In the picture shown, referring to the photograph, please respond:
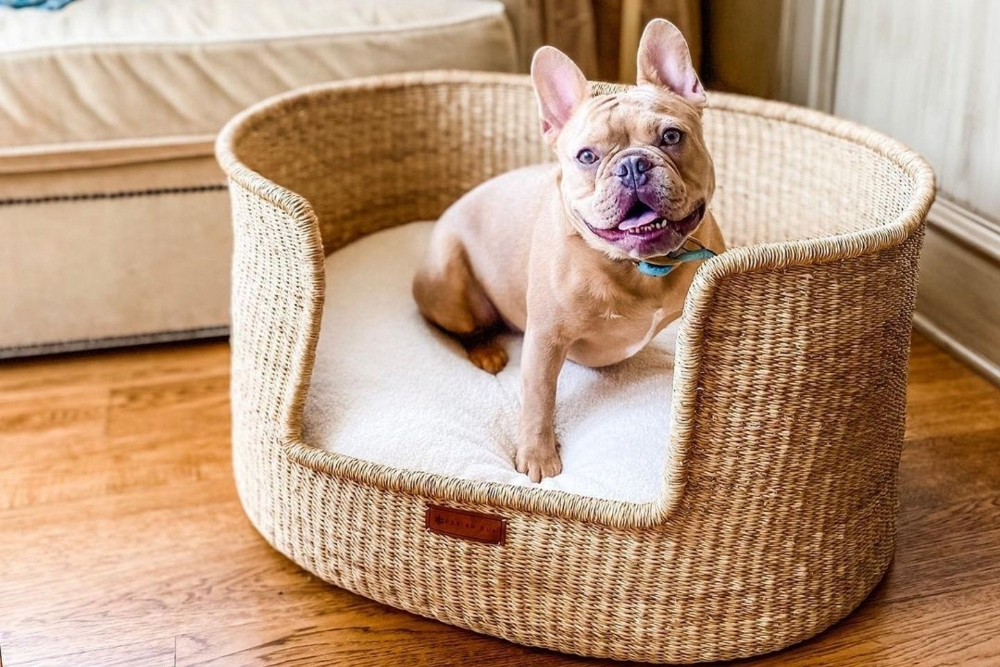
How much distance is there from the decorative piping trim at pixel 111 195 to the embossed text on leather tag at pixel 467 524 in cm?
98

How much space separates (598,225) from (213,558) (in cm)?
76

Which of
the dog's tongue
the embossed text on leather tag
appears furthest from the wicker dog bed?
the dog's tongue

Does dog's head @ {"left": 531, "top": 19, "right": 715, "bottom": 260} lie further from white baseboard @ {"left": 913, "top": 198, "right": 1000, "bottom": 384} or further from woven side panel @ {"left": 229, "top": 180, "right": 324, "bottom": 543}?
white baseboard @ {"left": 913, "top": 198, "right": 1000, "bottom": 384}

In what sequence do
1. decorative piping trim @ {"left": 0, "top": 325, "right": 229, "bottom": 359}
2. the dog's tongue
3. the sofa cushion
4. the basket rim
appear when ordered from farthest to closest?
decorative piping trim @ {"left": 0, "top": 325, "right": 229, "bottom": 359} → the sofa cushion → the dog's tongue → the basket rim

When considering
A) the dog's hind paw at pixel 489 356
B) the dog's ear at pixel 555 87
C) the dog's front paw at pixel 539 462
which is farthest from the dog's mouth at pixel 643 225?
the dog's hind paw at pixel 489 356

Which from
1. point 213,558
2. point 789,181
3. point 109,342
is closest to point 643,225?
point 789,181

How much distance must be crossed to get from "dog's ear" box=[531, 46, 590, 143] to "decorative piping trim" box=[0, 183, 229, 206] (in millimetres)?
865

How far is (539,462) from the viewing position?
1430 mm

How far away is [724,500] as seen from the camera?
48.1 inches

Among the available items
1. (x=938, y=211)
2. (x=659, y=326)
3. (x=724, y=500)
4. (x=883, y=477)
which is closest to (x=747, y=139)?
(x=938, y=211)

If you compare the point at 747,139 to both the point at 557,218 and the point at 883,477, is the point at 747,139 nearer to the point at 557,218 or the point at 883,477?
the point at 557,218

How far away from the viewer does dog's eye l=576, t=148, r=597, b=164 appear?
50.3 inches

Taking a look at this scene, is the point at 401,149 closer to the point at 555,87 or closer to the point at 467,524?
the point at 555,87

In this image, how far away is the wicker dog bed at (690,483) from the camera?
45.7 inches
